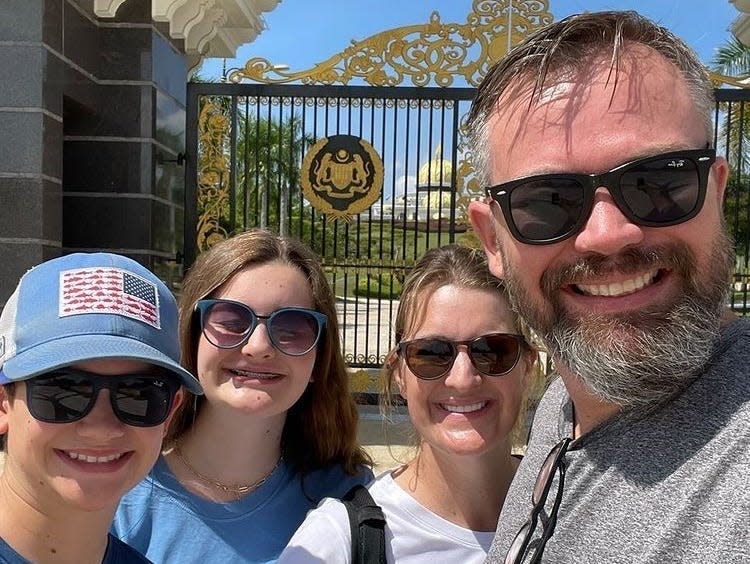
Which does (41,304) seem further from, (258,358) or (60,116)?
(60,116)

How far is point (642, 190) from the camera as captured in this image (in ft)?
3.40

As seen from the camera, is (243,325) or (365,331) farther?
(365,331)

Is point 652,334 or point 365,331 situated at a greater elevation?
point 652,334

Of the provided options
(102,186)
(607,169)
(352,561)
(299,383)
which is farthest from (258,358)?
(102,186)

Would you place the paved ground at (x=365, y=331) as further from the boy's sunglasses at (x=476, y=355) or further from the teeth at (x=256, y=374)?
the boy's sunglasses at (x=476, y=355)

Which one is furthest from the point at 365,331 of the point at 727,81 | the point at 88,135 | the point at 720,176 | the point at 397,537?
the point at 720,176

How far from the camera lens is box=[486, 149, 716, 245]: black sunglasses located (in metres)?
1.04

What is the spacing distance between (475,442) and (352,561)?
0.40 meters

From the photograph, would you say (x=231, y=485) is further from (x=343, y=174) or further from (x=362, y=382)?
(x=343, y=174)

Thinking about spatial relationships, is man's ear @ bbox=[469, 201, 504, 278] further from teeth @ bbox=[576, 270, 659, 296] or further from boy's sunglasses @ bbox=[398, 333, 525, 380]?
boy's sunglasses @ bbox=[398, 333, 525, 380]

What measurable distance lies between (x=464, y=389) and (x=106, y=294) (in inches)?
33.3

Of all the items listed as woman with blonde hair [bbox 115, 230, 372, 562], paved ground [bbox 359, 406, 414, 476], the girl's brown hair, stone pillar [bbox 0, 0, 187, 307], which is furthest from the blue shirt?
stone pillar [bbox 0, 0, 187, 307]

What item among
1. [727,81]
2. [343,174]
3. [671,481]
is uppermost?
[727,81]

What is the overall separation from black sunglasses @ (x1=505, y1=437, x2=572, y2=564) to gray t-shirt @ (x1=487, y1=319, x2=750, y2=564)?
0.01m
